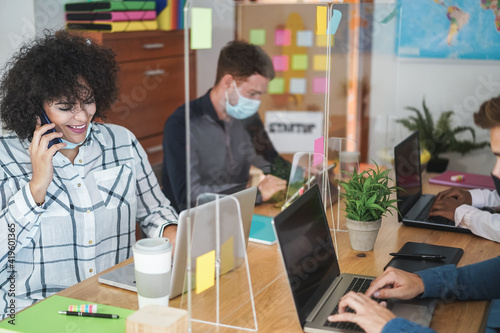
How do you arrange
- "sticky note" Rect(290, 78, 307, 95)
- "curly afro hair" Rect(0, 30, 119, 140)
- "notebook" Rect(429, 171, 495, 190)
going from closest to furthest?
"curly afro hair" Rect(0, 30, 119, 140), "notebook" Rect(429, 171, 495, 190), "sticky note" Rect(290, 78, 307, 95)

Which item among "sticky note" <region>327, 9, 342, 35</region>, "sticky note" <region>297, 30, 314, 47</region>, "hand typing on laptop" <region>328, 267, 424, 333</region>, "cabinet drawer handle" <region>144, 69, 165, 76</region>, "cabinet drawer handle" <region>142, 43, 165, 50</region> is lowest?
"hand typing on laptop" <region>328, 267, 424, 333</region>

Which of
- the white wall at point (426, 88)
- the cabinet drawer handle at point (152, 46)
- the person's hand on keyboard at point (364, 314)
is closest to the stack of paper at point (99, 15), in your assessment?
the cabinet drawer handle at point (152, 46)

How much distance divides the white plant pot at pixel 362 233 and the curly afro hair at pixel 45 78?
0.96 m

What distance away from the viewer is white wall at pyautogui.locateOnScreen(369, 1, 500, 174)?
3385mm

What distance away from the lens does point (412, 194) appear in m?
2.50

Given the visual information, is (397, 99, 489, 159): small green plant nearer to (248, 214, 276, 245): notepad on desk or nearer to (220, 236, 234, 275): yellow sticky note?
(248, 214, 276, 245): notepad on desk

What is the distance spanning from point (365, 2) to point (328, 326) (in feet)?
9.19

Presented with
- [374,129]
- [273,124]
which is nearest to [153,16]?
[273,124]

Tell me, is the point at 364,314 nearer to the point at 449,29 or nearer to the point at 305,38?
the point at 305,38

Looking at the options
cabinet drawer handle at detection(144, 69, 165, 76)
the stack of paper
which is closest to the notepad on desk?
the stack of paper

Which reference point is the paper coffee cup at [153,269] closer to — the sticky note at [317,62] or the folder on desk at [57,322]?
the folder on desk at [57,322]

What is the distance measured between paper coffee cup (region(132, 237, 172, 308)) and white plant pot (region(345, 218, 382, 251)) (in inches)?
29.4

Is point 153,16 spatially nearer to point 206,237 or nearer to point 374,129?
point 374,129

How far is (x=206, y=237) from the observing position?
1.40m
